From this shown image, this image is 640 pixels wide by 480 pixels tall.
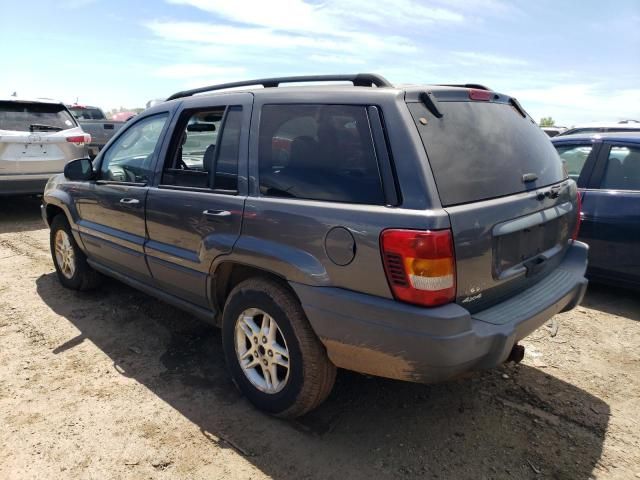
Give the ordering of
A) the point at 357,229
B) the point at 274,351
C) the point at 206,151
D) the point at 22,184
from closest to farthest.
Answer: the point at 357,229 → the point at 274,351 → the point at 206,151 → the point at 22,184

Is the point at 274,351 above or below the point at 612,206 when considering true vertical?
below

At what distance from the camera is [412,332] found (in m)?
2.11

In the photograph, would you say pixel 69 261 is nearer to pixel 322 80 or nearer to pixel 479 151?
pixel 322 80

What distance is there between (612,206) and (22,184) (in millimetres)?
7570

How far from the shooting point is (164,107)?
357 centimetres

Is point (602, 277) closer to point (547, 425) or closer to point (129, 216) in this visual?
point (547, 425)

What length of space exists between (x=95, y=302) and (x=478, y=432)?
3.46 metres

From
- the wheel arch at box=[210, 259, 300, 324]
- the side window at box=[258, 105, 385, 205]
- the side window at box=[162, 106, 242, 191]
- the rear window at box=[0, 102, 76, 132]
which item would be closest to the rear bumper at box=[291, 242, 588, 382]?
the wheel arch at box=[210, 259, 300, 324]

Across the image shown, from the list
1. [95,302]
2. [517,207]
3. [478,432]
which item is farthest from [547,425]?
[95,302]

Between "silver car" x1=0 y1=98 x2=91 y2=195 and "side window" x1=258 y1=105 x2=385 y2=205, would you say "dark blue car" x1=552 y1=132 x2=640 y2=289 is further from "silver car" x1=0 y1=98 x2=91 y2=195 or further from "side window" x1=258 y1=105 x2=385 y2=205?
"silver car" x1=0 y1=98 x2=91 y2=195

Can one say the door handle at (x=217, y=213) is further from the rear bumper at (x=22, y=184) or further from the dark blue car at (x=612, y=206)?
the rear bumper at (x=22, y=184)

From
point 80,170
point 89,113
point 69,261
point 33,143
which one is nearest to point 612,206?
point 80,170

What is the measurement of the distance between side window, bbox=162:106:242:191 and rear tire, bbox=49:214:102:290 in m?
1.71

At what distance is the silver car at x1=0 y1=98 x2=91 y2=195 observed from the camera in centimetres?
706
